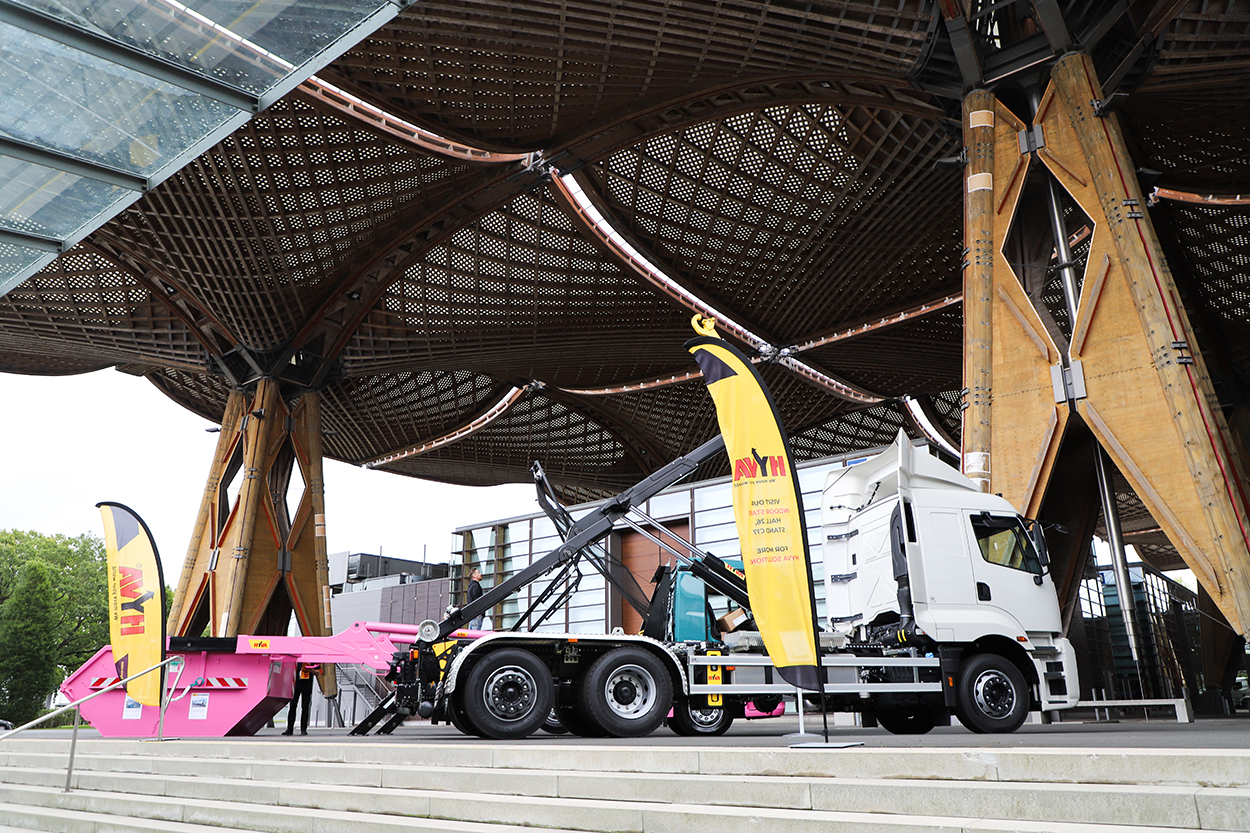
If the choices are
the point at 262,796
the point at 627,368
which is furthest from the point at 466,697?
the point at 627,368

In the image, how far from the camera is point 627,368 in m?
39.7

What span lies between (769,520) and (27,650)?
4667 cm

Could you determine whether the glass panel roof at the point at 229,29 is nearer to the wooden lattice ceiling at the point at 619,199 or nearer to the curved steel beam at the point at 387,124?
the wooden lattice ceiling at the point at 619,199

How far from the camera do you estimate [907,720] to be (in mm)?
11438

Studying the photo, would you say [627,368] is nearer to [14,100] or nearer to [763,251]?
[763,251]

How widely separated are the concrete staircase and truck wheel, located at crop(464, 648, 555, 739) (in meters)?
2.00

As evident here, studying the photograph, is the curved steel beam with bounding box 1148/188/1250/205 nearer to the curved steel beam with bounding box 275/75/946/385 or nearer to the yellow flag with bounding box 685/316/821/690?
the curved steel beam with bounding box 275/75/946/385

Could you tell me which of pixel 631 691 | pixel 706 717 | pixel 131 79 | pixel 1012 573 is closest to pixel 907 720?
pixel 1012 573

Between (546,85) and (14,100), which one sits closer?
(14,100)

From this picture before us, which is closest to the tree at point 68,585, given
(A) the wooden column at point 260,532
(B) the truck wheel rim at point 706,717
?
(A) the wooden column at point 260,532

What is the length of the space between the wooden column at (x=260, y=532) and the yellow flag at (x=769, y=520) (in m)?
21.4

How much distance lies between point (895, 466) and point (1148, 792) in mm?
7305

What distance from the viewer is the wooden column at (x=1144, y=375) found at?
12.0 meters

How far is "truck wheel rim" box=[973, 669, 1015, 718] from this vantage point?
1033cm
